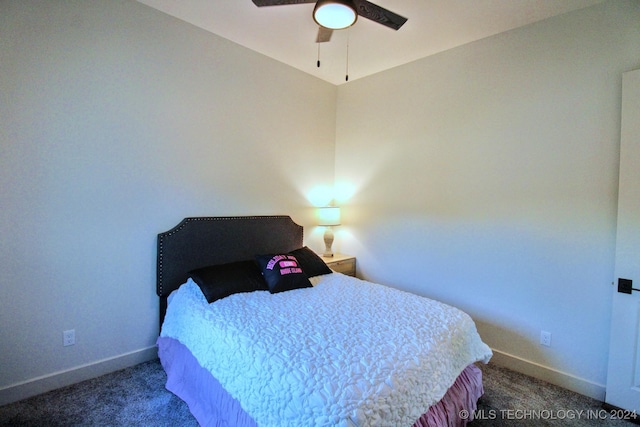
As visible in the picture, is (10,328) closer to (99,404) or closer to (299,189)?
(99,404)

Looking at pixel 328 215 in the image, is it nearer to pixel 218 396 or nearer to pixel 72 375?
pixel 218 396

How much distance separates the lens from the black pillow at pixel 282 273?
8.23ft

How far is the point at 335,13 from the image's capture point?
171cm

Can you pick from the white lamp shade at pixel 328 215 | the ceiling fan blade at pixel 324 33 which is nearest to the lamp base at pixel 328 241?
→ the white lamp shade at pixel 328 215

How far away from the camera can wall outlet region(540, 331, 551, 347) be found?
2358mm

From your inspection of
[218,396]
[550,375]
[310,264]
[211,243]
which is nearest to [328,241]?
[310,264]

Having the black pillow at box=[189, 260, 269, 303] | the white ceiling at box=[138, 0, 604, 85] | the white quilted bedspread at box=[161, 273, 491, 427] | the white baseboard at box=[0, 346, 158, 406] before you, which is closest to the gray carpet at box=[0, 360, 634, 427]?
the white baseboard at box=[0, 346, 158, 406]

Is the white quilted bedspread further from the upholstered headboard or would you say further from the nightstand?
the nightstand

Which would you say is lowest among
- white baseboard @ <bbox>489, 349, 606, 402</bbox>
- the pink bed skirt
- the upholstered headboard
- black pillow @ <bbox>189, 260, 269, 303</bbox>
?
white baseboard @ <bbox>489, 349, 606, 402</bbox>

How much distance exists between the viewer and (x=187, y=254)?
102 inches

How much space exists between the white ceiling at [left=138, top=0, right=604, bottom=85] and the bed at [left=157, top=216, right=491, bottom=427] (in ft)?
5.87

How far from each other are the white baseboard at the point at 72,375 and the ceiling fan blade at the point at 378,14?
10.1ft

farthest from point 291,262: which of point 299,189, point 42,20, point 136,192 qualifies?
point 42,20

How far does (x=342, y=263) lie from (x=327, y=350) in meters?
2.10
